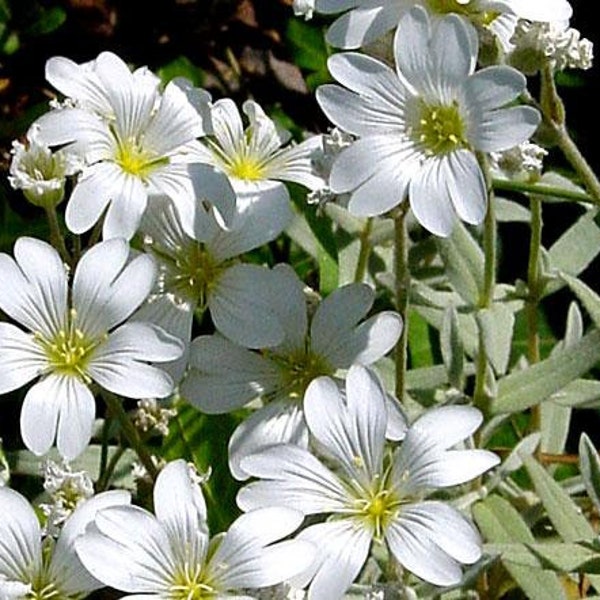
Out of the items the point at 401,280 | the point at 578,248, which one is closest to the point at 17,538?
the point at 401,280

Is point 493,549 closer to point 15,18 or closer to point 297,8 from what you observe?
point 297,8

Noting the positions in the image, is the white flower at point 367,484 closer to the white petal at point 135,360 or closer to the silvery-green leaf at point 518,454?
the white petal at point 135,360

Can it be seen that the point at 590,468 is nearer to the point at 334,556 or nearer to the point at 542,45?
the point at 334,556

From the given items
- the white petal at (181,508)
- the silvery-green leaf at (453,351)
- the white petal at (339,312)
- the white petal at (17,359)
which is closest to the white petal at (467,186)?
the white petal at (339,312)

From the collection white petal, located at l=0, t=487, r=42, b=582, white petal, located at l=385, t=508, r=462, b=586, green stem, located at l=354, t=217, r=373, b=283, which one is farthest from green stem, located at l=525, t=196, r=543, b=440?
white petal, located at l=0, t=487, r=42, b=582

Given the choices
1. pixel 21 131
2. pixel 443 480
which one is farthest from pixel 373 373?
pixel 21 131

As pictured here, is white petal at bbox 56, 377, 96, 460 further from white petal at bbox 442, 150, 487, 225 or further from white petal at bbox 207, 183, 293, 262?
white petal at bbox 442, 150, 487, 225

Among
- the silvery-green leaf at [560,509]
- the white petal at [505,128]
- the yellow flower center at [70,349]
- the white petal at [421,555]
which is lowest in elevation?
the silvery-green leaf at [560,509]
